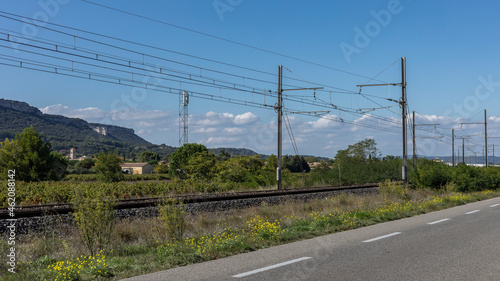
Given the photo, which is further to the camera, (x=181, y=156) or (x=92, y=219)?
(x=181, y=156)

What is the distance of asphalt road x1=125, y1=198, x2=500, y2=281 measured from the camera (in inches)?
261

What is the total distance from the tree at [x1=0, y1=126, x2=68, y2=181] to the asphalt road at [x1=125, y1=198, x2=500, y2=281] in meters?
53.9

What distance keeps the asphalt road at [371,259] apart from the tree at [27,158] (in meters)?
53.9

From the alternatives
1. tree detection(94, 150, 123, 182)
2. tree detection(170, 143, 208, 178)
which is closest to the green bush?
tree detection(94, 150, 123, 182)

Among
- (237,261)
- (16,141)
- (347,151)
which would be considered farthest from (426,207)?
(347,151)

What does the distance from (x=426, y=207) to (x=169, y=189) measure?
19.0 metres

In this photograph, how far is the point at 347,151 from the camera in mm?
94375

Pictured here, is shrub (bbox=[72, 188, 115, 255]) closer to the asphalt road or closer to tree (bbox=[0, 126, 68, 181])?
the asphalt road

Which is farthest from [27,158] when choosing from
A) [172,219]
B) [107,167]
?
[172,219]

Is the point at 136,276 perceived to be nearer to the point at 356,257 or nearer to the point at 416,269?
the point at 356,257

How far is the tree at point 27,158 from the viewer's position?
181ft

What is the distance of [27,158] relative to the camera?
55.5 m

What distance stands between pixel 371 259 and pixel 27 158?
57.5 meters

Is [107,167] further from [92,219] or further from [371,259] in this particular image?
[371,259]
